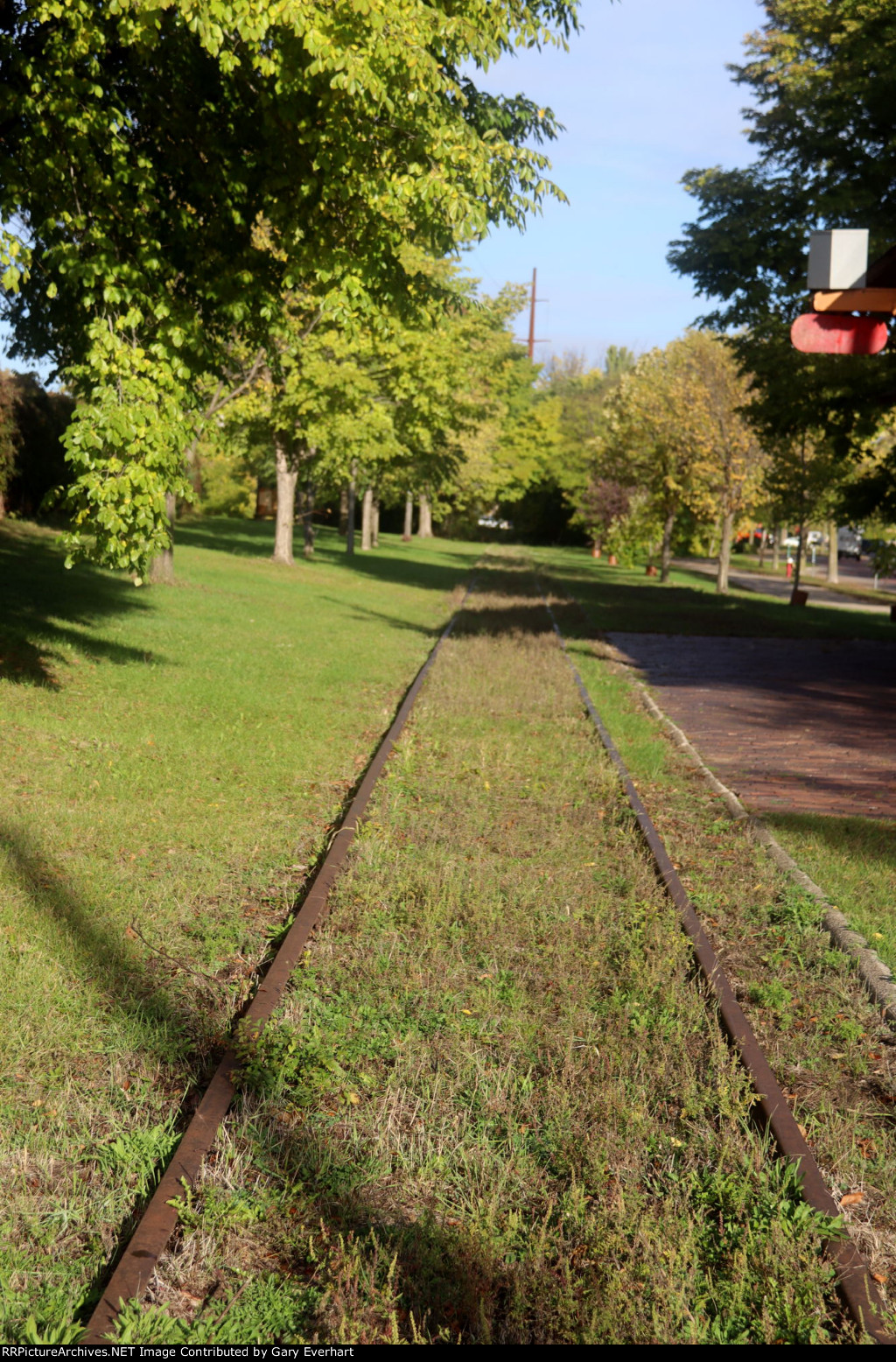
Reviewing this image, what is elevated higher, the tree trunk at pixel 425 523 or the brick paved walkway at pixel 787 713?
the tree trunk at pixel 425 523

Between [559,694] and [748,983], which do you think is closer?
[748,983]

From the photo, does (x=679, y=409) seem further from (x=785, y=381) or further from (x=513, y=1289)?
(x=513, y=1289)

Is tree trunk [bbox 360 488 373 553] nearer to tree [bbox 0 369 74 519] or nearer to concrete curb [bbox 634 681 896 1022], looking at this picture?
tree [bbox 0 369 74 519]

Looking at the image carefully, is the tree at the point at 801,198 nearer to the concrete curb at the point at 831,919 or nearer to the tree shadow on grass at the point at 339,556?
the concrete curb at the point at 831,919

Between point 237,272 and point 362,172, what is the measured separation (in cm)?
138

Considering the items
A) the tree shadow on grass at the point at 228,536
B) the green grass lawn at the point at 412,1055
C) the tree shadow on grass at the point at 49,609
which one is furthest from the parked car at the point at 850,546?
the green grass lawn at the point at 412,1055

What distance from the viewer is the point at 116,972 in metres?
4.85

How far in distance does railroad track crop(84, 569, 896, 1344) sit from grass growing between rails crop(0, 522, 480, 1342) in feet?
0.44

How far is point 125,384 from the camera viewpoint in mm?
8383

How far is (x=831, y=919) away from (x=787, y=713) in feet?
24.8

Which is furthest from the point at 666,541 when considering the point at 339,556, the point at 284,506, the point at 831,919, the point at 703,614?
the point at 831,919

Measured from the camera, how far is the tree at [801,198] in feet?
60.0

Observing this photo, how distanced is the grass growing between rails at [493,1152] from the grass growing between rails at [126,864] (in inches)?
13.3
